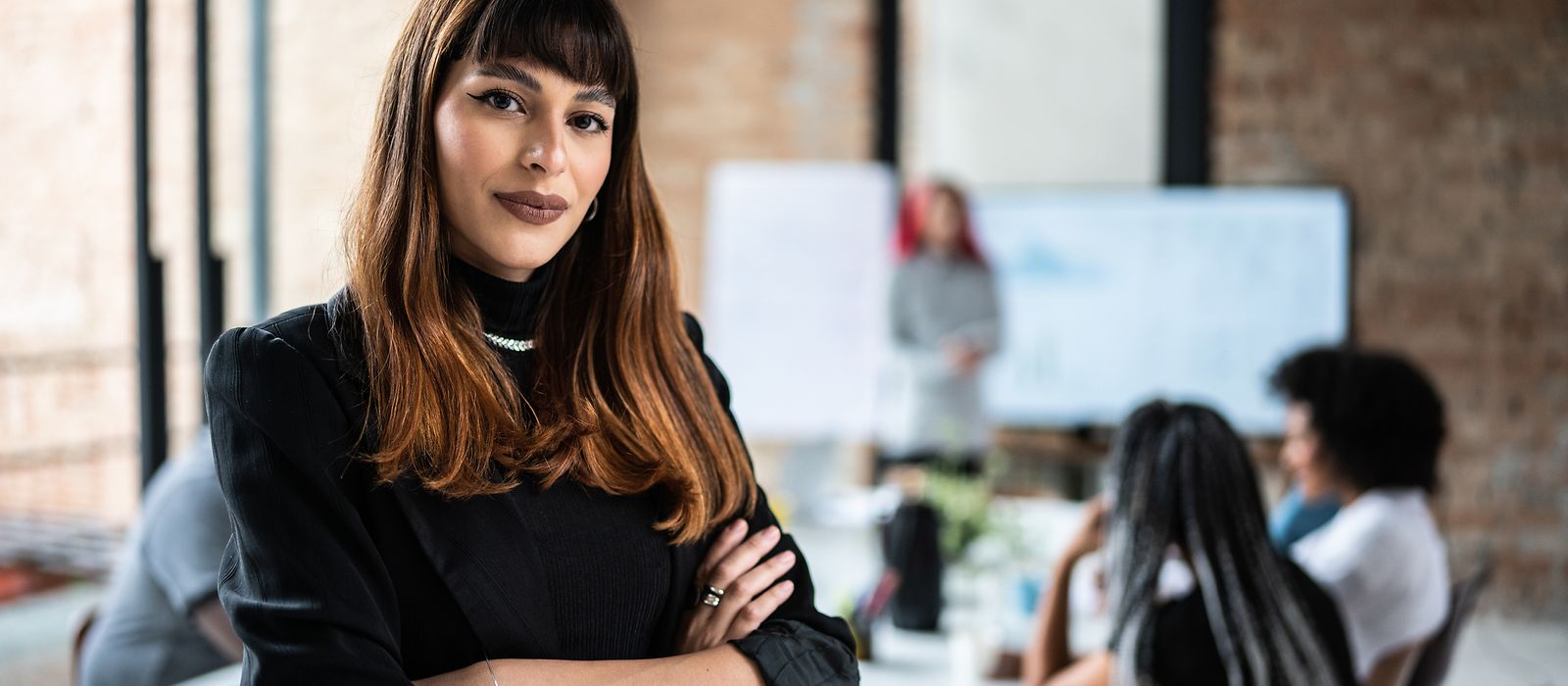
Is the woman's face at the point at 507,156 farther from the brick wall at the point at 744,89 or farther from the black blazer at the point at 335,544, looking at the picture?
the brick wall at the point at 744,89

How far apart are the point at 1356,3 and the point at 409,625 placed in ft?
15.4

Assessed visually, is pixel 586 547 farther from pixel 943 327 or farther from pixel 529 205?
pixel 943 327

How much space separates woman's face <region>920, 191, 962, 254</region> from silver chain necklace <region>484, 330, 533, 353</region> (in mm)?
3442

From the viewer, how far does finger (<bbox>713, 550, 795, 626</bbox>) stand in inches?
48.8

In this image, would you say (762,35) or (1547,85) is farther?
(762,35)

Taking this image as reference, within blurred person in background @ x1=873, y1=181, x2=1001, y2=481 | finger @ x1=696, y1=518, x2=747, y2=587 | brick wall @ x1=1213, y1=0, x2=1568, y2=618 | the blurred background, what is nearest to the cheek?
finger @ x1=696, y1=518, x2=747, y2=587

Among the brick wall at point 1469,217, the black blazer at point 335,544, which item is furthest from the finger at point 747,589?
the brick wall at point 1469,217

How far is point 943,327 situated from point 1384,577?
2398mm

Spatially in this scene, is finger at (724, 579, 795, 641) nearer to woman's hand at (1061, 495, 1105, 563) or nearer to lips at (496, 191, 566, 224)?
lips at (496, 191, 566, 224)

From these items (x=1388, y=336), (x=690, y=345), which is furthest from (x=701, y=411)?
(x=1388, y=336)

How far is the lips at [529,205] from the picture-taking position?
3.67ft

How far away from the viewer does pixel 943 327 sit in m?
4.56

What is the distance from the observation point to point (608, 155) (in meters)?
1.21

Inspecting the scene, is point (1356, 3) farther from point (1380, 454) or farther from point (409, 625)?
point (409, 625)
